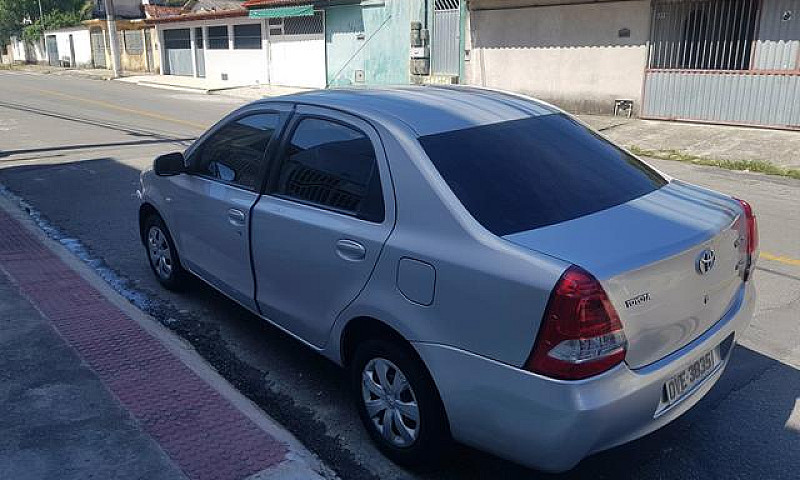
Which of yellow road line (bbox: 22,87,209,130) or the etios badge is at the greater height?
the etios badge

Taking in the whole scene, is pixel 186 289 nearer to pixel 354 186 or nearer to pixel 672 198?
pixel 354 186

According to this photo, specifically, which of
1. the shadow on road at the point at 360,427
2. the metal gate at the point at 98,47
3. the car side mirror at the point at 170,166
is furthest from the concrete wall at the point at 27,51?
the car side mirror at the point at 170,166

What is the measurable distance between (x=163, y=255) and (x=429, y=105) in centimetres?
284

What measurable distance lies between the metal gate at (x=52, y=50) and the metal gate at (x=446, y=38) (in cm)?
3895

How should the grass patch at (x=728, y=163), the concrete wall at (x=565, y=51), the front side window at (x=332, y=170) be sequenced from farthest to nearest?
the concrete wall at (x=565, y=51) < the grass patch at (x=728, y=163) < the front side window at (x=332, y=170)

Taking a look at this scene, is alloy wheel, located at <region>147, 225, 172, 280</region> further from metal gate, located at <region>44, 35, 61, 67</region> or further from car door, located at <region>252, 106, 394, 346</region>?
metal gate, located at <region>44, 35, 61, 67</region>

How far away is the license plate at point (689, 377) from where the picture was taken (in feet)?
8.87

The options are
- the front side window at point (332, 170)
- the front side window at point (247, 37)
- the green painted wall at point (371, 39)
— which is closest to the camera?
the front side window at point (332, 170)

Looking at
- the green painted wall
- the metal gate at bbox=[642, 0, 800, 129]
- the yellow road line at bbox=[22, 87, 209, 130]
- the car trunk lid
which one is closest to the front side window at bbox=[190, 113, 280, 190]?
the car trunk lid

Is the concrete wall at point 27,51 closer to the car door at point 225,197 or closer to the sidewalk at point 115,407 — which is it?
the car door at point 225,197

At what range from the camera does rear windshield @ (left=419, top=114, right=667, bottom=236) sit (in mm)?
2857

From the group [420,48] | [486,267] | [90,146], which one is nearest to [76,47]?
[420,48]

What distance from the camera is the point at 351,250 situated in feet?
10.3

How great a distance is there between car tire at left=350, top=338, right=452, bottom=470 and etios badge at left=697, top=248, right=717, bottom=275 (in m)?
1.20
